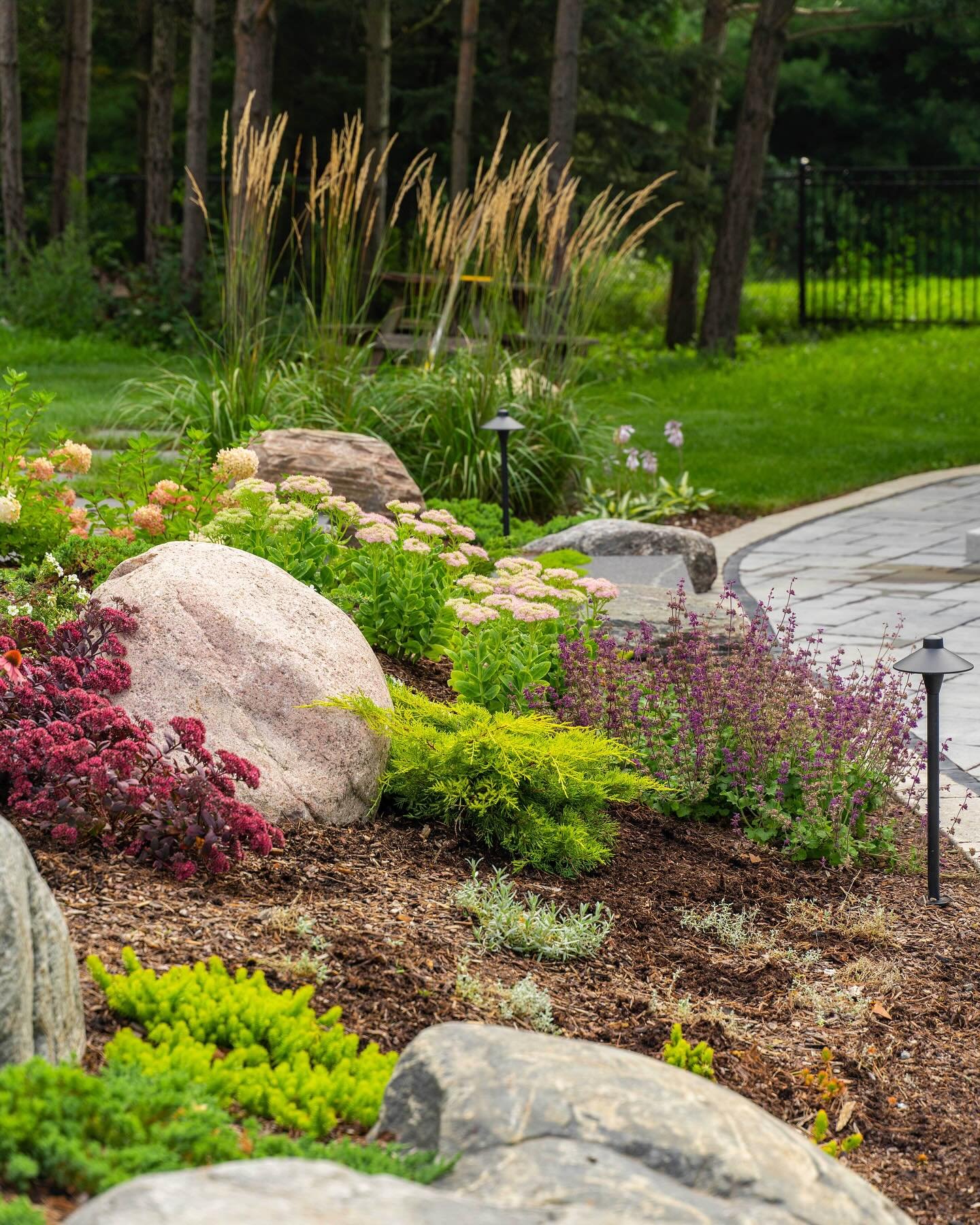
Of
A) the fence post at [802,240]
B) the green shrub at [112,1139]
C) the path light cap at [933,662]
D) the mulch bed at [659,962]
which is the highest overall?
the fence post at [802,240]

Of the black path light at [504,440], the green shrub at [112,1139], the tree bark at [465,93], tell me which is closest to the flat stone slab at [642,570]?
the black path light at [504,440]

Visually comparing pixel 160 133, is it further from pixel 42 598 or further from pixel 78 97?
pixel 42 598

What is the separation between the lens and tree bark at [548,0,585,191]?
1336 cm

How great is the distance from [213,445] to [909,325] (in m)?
14.0

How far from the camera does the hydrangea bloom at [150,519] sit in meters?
5.23

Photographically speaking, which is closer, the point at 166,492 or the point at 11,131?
the point at 166,492

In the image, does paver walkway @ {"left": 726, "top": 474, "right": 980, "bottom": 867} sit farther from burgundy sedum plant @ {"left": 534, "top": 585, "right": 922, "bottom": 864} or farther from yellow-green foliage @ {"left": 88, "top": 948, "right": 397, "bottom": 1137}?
yellow-green foliage @ {"left": 88, "top": 948, "right": 397, "bottom": 1137}

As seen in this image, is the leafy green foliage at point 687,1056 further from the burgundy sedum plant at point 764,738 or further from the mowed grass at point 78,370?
the mowed grass at point 78,370

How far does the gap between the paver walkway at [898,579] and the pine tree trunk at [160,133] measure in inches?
422

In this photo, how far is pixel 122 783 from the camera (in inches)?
131

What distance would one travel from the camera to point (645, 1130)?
2.02 metres

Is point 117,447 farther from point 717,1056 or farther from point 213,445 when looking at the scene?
point 717,1056

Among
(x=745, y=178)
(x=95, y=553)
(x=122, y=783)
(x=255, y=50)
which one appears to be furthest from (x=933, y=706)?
(x=745, y=178)

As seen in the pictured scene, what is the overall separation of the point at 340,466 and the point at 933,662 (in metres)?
3.75
